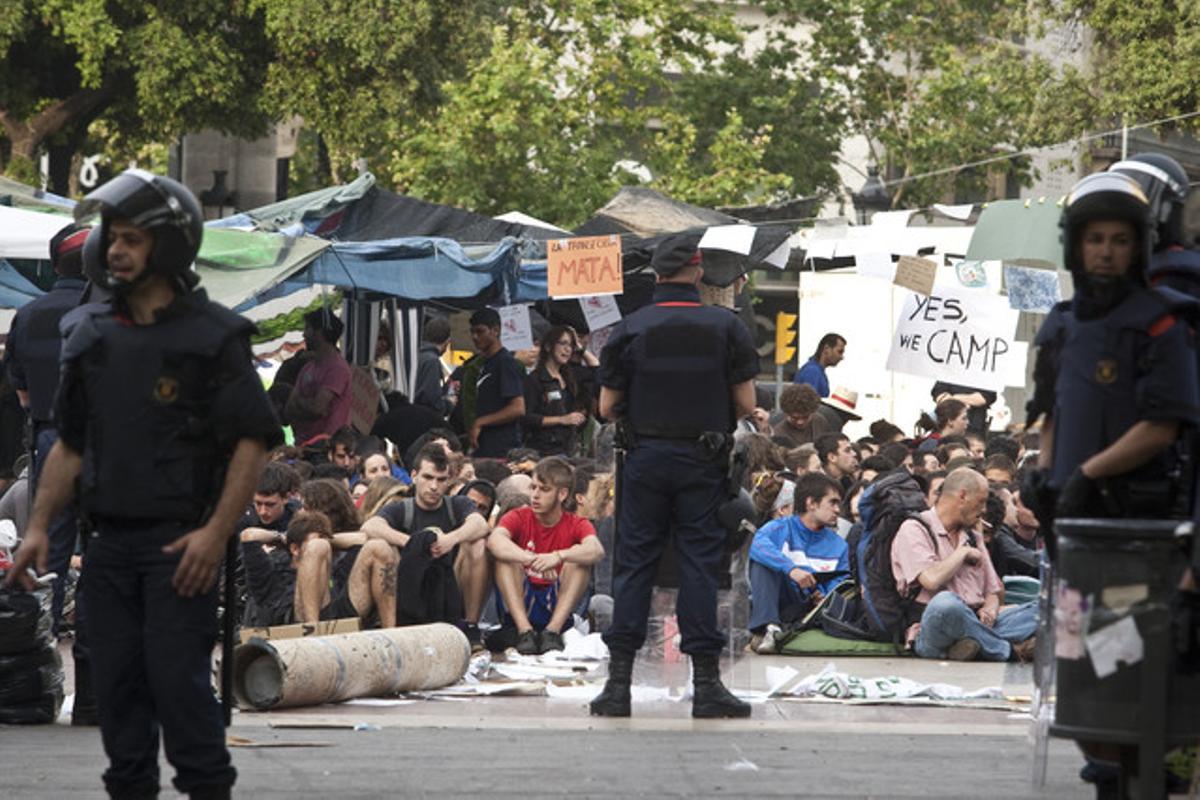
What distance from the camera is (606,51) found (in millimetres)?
37844

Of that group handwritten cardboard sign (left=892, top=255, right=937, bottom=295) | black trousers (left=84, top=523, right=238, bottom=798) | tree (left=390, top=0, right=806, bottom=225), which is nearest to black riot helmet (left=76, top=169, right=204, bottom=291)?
black trousers (left=84, top=523, right=238, bottom=798)

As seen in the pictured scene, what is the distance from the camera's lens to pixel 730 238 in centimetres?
1719

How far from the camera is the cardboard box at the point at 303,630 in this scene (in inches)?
441

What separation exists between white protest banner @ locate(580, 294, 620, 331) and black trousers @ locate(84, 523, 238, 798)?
1285 centimetres

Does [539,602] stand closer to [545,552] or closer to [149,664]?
[545,552]

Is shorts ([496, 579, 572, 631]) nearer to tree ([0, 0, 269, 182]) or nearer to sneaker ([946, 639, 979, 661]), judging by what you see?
sneaker ([946, 639, 979, 661])

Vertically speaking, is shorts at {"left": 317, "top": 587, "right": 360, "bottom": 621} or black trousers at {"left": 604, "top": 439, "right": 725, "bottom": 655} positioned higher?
black trousers at {"left": 604, "top": 439, "right": 725, "bottom": 655}

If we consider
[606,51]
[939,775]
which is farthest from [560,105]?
[939,775]

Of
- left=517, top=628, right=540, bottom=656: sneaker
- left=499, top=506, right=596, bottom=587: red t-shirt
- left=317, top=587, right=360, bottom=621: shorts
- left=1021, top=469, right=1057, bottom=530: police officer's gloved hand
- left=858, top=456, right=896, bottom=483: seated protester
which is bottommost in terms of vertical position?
left=517, top=628, right=540, bottom=656: sneaker

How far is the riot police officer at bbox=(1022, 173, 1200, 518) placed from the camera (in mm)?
6676

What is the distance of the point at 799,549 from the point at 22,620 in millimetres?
5492

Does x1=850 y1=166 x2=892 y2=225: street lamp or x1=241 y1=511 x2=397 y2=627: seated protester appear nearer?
x1=241 y1=511 x2=397 y2=627: seated protester

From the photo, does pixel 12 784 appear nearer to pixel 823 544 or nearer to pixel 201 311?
pixel 201 311

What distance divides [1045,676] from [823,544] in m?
6.55
